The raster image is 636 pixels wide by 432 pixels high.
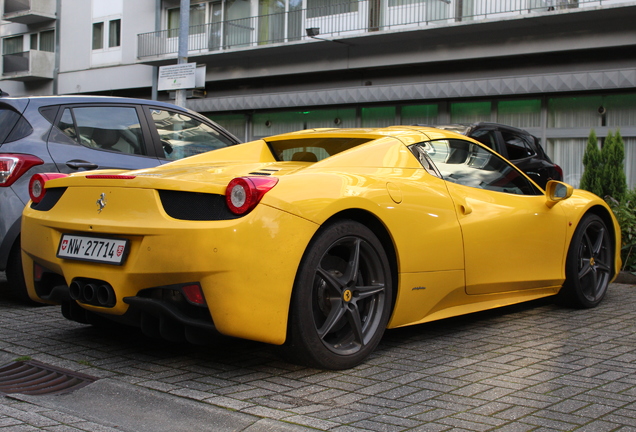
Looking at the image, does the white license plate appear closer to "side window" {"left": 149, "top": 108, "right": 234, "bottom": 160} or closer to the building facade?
"side window" {"left": 149, "top": 108, "right": 234, "bottom": 160}

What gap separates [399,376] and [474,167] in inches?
69.7

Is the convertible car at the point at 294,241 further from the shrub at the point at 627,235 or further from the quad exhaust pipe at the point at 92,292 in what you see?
the shrub at the point at 627,235

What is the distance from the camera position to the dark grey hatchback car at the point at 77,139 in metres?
5.41

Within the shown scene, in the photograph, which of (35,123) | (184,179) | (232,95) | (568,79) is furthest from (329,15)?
(184,179)

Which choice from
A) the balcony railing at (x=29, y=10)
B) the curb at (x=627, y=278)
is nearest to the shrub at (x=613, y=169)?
the curb at (x=627, y=278)

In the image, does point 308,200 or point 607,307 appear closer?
point 308,200

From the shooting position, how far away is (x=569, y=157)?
19.4 m

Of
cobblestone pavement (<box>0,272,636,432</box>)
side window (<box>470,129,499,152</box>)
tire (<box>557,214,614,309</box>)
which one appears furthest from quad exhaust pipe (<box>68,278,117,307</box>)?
side window (<box>470,129,499,152</box>)

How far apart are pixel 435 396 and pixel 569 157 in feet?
56.3

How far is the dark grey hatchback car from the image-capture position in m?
5.41

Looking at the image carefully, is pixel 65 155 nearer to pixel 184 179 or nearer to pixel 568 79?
pixel 184 179

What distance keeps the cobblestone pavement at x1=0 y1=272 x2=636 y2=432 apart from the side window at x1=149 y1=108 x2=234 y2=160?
192cm

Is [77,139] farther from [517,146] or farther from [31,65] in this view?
[31,65]

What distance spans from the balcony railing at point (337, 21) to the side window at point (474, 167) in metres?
14.0
